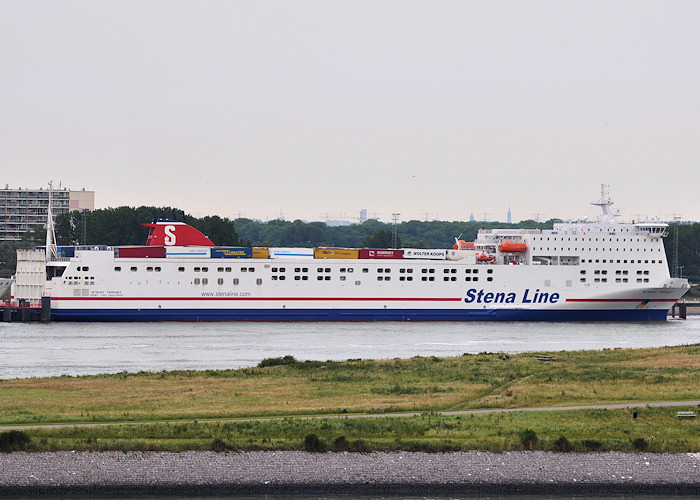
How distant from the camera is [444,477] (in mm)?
18125

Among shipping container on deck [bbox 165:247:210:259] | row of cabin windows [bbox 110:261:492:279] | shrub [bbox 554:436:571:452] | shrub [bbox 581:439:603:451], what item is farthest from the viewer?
shipping container on deck [bbox 165:247:210:259]

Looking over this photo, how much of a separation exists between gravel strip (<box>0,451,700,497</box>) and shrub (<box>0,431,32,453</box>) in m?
0.18

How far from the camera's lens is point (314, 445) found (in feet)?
61.7

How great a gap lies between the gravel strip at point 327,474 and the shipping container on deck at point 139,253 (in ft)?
130

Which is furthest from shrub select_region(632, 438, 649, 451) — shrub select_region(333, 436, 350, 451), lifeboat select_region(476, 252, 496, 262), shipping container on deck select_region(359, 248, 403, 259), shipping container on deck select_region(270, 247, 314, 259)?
lifeboat select_region(476, 252, 496, 262)

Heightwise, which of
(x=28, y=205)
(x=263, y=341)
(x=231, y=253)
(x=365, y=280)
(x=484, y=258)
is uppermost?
(x=28, y=205)

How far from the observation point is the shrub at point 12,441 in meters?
18.0

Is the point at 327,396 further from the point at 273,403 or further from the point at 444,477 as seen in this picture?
the point at 444,477

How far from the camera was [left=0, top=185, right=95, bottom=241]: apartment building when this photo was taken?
496ft

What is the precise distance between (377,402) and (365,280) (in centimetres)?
3493

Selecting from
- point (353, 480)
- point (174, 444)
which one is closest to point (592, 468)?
point (353, 480)

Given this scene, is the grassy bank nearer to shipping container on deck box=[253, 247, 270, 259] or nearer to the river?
the river

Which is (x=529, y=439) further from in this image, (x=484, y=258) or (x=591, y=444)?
(x=484, y=258)

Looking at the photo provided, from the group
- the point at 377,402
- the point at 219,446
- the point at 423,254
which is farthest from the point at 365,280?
the point at 219,446
